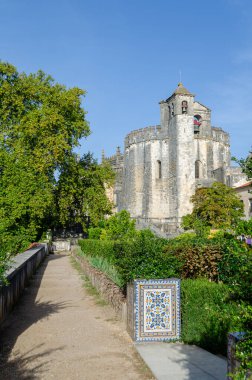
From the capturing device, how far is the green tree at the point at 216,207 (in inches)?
1587

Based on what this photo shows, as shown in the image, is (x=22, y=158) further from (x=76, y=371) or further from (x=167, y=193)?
(x=167, y=193)

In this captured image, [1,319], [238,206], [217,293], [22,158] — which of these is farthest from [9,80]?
[217,293]

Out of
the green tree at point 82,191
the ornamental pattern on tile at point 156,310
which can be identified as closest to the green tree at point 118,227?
the green tree at point 82,191

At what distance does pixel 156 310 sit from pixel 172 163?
50057 millimetres

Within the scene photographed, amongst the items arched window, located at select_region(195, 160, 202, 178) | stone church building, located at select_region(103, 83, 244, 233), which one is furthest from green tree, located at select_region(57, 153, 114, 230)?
arched window, located at select_region(195, 160, 202, 178)

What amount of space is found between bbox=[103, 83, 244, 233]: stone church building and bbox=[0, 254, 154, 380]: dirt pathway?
4030 cm

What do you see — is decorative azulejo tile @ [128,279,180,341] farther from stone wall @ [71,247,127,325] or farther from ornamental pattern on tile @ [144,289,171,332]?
stone wall @ [71,247,127,325]

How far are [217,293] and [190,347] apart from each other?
3.44 ft

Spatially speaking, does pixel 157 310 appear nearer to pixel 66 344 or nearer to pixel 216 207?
pixel 66 344

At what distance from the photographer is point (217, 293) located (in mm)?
7098

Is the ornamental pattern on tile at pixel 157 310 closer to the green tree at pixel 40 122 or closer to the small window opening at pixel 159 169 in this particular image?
the green tree at pixel 40 122

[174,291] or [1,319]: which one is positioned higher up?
[174,291]

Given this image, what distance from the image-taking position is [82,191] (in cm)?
3478

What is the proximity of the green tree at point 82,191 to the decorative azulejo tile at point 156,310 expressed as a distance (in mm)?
26018
